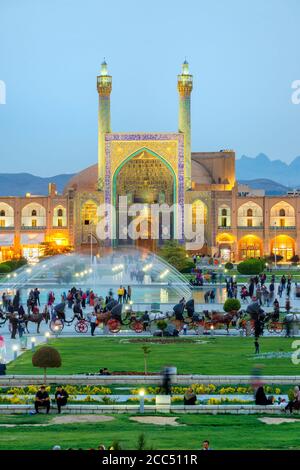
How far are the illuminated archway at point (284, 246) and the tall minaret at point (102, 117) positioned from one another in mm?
11235

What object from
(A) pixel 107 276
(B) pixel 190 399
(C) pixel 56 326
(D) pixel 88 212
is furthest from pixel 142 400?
(D) pixel 88 212

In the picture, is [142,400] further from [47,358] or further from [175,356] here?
[175,356]

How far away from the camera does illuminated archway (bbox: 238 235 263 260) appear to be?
65.6m

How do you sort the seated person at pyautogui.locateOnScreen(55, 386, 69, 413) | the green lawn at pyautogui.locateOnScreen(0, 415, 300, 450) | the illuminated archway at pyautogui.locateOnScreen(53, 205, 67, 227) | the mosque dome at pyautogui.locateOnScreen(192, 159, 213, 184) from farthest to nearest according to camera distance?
the mosque dome at pyautogui.locateOnScreen(192, 159, 213, 184) → the illuminated archway at pyautogui.locateOnScreen(53, 205, 67, 227) → the seated person at pyautogui.locateOnScreen(55, 386, 69, 413) → the green lawn at pyautogui.locateOnScreen(0, 415, 300, 450)

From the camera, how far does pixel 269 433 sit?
1252cm

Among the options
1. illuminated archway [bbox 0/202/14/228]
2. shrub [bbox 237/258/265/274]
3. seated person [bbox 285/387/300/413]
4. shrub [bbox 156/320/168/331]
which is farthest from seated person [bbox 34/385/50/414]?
illuminated archway [bbox 0/202/14/228]

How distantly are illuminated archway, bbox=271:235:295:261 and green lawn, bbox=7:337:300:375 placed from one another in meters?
43.0

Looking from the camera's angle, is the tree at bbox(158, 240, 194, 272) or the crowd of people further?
the tree at bbox(158, 240, 194, 272)

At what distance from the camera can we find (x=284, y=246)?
66.3 m

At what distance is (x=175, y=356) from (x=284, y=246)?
47301 millimetres

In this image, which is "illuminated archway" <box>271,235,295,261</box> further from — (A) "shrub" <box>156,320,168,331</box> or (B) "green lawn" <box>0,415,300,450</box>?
(B) "green lawn" <box>0,415,300,450</box>

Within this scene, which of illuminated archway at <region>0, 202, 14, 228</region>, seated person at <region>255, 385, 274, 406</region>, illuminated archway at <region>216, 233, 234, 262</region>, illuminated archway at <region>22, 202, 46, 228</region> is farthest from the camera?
illuminated archway at <region>0, 202, 14, 228</region>

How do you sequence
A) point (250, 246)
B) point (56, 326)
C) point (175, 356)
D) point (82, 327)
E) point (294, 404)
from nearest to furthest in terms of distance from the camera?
point (294, 404) → point (175, 356) → point (56, 326) → point (82, 327) → point (250, 246)

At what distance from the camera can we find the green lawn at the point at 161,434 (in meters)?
11.6
